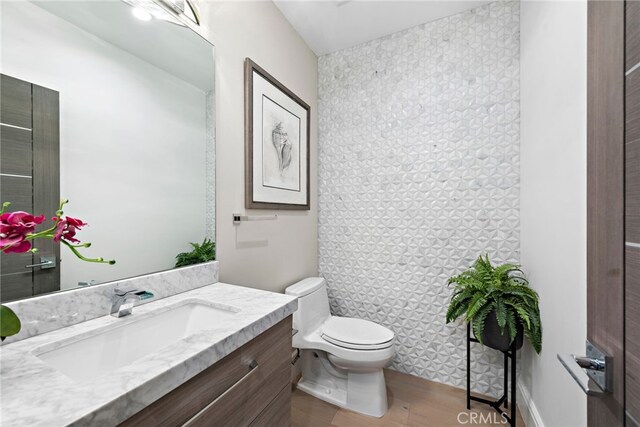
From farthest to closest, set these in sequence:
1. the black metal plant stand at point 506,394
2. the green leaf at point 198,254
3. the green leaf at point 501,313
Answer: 1. the black metal plant stand at point 506,394
2. the green leaf at point 501,313
3. the green leaf at point 198,254

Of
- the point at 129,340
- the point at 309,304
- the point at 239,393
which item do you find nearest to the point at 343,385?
the point at 309,304

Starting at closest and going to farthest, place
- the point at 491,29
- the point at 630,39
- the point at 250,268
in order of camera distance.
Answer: the point at 630,39 < the point at 250,268 < the point at 491,29

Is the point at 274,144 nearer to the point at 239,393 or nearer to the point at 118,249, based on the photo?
the point at 118,249

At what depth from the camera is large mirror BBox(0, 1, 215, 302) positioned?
29.3 inches

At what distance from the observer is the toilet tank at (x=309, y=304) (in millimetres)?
1694

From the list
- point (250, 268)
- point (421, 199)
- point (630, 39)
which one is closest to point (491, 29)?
point (421, 199)

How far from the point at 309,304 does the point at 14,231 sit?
149cm

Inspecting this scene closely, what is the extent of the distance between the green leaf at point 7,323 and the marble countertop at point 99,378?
4.0 inches

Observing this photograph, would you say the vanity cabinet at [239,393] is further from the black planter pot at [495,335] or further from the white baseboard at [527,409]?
the white baseboard at [527,409]

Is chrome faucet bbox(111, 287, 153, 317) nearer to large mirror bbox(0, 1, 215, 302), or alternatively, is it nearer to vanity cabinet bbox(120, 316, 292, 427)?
large mirror bbox(0, 1, 215, 302)

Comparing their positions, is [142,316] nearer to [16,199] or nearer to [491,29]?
[16,199]

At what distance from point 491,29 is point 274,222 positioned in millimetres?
1943

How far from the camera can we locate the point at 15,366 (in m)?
0.58

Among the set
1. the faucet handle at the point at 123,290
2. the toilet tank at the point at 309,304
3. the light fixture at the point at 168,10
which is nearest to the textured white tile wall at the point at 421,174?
the toilet tank at the point at 309,304
